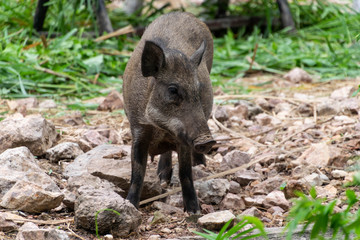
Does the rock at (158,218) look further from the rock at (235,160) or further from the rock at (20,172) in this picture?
the rock at (235,160)

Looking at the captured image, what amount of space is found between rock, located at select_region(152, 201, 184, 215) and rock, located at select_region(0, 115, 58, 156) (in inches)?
46.3

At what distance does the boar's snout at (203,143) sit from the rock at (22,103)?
296 centimetres

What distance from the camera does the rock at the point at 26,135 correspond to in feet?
14.0

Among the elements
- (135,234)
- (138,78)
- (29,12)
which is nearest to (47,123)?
(138,78)

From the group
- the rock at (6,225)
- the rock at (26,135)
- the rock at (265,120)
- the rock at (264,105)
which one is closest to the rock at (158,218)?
the rock at (6,225)

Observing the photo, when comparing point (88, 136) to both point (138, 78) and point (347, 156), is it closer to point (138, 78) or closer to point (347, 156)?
point (138, 78)

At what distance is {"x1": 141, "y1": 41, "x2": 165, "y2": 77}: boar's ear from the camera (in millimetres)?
3559

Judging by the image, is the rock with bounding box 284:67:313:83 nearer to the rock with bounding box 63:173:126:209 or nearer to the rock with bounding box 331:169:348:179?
the rock with bounding box 331:169:348:179

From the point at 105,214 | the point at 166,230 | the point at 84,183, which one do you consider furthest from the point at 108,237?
the point at 84,183

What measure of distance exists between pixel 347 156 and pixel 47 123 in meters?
2.53

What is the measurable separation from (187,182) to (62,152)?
44.5 inches

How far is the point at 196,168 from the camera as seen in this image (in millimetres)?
4652

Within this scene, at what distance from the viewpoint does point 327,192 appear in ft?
12.7

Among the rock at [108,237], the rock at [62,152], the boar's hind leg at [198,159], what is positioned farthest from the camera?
the boar's hind leg at [198,159]
